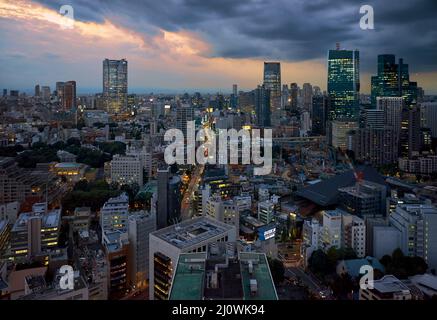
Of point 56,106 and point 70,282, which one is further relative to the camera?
point 56,106

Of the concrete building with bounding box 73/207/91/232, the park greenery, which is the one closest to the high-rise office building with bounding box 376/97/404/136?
the park greenery

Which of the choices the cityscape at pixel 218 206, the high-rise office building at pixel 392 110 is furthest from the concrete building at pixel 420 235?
the high-rise office building at pixel 392 110

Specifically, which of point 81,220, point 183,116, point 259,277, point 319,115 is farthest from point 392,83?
point 259,277

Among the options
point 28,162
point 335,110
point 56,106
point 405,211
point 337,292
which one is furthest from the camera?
point 335,110

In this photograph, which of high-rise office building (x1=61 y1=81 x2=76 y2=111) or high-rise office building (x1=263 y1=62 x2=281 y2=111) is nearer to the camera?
high-rise office building (x1=61 y1=81 x2=76 y2=111)

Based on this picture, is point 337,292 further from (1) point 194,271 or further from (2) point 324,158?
(2) point 324,158

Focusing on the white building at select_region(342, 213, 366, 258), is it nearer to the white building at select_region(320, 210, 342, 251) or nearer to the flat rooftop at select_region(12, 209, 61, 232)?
the white building at select_region(320, 210, 342, 251)
